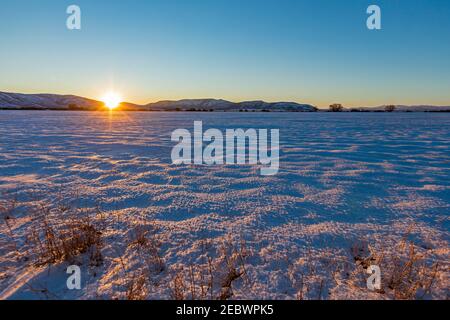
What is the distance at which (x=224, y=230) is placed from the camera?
11.3 feet

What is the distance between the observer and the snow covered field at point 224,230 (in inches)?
93.4

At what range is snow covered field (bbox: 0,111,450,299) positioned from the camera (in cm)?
237

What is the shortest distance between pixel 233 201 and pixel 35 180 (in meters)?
4.57

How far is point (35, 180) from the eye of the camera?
18.0 ft

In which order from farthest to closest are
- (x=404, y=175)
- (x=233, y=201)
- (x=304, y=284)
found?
(x=404, y=175)
(x=233, y=201)
(x=304, y=284)
